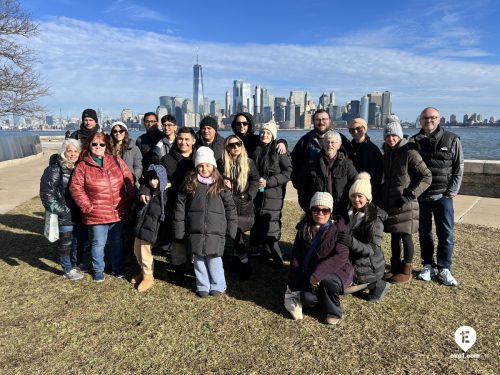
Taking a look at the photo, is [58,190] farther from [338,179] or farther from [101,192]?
[338,179]

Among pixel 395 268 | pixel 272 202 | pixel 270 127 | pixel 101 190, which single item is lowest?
pixel 395 268

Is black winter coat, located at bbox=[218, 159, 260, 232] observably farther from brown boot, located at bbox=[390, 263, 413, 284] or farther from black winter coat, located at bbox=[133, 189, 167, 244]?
brown boot, located at bbox=[390, 263, 413, 284]

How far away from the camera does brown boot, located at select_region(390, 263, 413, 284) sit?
14.1 ft

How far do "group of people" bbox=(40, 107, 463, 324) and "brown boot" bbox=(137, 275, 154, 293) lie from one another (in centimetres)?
1

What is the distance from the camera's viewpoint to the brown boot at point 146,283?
4.16m

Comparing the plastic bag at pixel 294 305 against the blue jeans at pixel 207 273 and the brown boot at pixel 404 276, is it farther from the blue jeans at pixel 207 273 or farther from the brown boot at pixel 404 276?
the brown boot at pixel 404 276

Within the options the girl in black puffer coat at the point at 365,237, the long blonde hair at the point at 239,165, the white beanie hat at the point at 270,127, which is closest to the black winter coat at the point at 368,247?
the girl in black puffer coat at the point at 365,237

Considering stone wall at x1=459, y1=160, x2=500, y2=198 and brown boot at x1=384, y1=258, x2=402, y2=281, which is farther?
stone wall at x1=459, y1=160, x2=500, y2=198

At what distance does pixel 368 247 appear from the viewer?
12.1ft

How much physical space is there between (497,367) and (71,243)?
4.50 metres

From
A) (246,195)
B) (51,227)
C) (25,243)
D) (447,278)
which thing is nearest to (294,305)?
(246,195)

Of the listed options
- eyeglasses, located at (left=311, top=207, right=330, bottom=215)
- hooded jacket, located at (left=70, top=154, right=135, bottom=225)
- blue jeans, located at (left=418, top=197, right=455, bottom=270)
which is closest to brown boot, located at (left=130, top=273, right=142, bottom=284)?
hooded jacket, located at (left=70, top=154, right=135, bottom=225)

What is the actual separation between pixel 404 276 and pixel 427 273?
31 centimetres

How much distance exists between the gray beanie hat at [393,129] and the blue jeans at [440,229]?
0.93 meters
